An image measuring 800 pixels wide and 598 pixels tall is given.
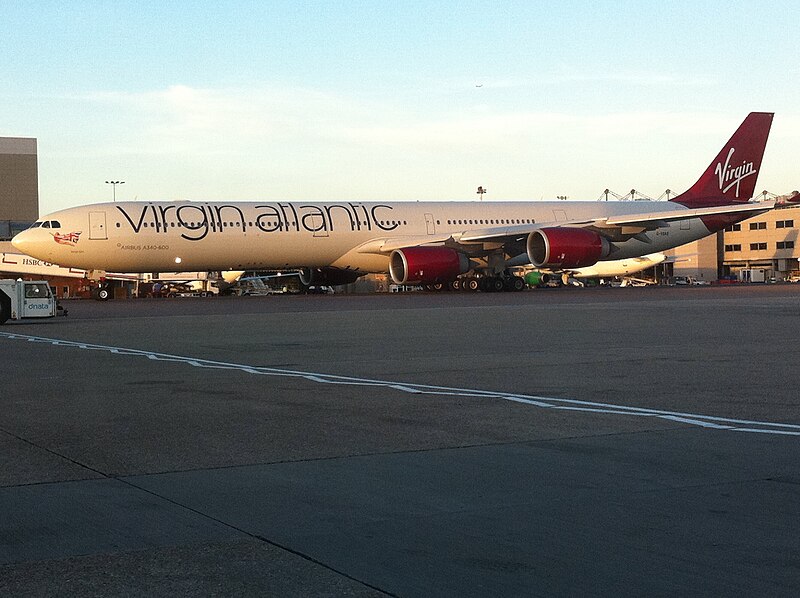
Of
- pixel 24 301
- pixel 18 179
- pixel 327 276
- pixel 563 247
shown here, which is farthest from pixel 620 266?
pixel 18 179

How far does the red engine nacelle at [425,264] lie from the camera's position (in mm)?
43531

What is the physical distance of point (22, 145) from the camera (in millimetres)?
143875

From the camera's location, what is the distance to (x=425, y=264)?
4375cm

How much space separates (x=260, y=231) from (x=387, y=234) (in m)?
6.04

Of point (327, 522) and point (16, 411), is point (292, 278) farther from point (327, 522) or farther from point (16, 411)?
point (327, 522)

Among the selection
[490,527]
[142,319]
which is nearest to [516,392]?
[490,527]

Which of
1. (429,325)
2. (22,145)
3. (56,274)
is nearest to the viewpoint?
(429,325)

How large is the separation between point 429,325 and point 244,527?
18.1 meters

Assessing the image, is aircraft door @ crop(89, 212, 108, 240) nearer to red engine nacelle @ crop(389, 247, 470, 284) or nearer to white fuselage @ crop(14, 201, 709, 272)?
white fuselage @ crop(14, 201, 709, 272)

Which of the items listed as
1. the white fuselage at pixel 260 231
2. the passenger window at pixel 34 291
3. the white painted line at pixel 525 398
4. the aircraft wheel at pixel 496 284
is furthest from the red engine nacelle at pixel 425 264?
the white painted line at pixel 525 398

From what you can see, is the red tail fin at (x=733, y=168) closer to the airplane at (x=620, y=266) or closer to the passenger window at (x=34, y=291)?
the airplane at (x=620, y=266)

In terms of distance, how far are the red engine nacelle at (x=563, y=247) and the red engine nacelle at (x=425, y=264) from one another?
3.23 metres

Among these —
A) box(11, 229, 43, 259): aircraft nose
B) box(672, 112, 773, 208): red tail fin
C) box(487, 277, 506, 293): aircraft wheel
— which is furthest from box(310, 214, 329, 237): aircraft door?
box(672, 112, 773, 208): red tail fin

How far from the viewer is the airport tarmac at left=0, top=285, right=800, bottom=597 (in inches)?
177
